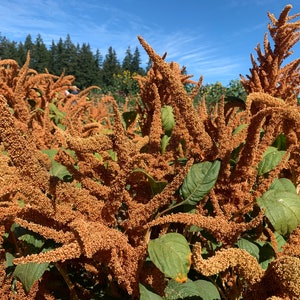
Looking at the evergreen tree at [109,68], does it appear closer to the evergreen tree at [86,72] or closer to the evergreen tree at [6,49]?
the evergreen tree at [86,72]

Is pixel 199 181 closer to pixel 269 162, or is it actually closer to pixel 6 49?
pixel 269 162

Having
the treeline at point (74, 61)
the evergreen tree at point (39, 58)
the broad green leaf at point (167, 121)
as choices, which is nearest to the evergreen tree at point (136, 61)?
the treeline at point (74, 61)

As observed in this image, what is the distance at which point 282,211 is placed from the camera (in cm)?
101

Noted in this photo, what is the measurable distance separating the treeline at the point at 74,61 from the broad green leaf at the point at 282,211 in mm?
67949

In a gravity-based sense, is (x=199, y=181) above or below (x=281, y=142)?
below

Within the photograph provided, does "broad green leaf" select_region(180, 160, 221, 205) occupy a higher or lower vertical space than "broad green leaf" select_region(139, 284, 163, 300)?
higher

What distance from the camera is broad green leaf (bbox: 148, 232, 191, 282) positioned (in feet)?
2.95

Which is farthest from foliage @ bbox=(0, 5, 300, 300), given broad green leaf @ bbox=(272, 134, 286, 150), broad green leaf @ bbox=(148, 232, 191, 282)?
broad green leaf @ bbox=(272, 134, 286, 150)

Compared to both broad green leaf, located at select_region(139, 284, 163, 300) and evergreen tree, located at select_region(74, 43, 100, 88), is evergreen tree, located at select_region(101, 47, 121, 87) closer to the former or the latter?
evergreen tree, located at select_region(74, 43, 100, 88)

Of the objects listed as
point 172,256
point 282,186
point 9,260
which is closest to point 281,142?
point 282,186

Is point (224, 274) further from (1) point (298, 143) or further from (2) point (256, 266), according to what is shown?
(1) point (298, 143)

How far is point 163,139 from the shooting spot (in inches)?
62.2

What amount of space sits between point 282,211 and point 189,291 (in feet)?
1.24

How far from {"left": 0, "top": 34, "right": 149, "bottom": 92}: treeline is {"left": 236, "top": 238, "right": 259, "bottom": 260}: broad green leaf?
223 ft
